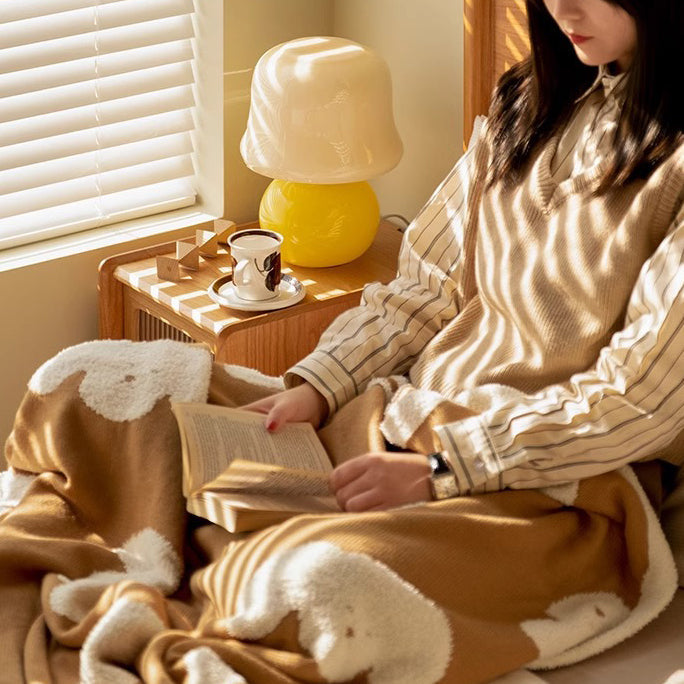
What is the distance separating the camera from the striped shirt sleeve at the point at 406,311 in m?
1.66

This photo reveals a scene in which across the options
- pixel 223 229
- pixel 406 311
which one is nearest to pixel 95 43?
pixel 223 229

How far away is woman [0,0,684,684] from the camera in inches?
47.3

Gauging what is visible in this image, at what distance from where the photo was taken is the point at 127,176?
2518 millimetres

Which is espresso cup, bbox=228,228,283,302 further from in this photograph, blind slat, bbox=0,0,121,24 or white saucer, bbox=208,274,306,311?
blind slat, bbox=0,0,121,24

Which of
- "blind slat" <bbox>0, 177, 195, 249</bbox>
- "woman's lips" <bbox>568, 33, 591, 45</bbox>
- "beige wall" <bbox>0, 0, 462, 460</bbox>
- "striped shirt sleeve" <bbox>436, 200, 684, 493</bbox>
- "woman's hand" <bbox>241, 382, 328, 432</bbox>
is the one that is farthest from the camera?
"blind slat" <bbox>0, 177, 195, 249</bbox>

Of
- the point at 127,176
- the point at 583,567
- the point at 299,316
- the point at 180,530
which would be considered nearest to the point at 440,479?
the point at 583,567

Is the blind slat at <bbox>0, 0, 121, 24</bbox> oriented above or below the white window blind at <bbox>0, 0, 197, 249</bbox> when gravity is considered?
above

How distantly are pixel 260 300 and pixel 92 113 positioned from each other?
0.61 m

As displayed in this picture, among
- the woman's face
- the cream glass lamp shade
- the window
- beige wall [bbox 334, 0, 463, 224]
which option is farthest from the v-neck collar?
the window

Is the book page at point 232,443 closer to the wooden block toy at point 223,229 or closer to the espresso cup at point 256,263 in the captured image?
the espresso cup at point 256,263

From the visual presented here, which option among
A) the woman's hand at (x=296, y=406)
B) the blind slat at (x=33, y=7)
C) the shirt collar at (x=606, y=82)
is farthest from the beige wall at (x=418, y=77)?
the woman's hand at (x=296, y=406)

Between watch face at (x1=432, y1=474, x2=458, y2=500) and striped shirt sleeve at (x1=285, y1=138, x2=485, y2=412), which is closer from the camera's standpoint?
watch face at (x1=432, y1=474, x2=458, y2=500)

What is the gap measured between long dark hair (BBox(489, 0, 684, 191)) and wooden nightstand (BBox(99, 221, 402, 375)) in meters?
0.56

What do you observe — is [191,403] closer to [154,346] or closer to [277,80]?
[154,346]
